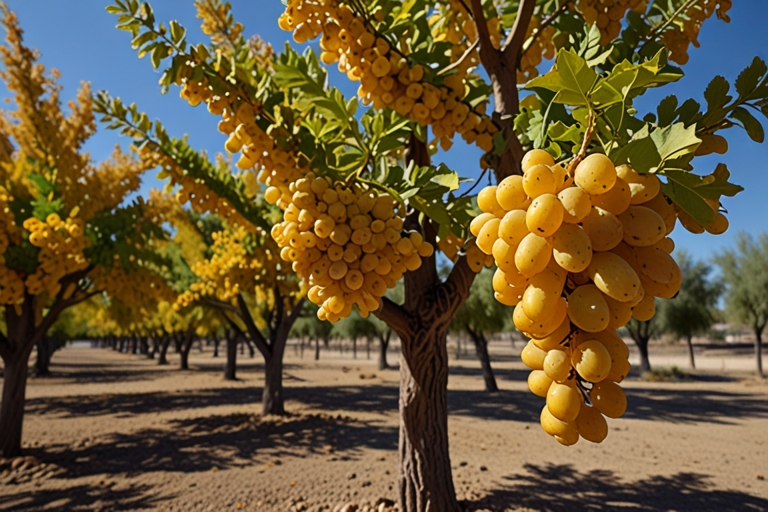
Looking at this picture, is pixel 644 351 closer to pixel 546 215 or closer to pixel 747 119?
pixel 747 119

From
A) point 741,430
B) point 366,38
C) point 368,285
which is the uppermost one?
point 366,38

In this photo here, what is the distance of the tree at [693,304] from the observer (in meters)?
22.8

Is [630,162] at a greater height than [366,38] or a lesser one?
lesser

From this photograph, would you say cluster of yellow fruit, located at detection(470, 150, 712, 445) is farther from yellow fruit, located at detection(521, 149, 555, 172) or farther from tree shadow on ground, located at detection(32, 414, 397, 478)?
tree shadow on ground, located at detection(32, 414, 397, 478)

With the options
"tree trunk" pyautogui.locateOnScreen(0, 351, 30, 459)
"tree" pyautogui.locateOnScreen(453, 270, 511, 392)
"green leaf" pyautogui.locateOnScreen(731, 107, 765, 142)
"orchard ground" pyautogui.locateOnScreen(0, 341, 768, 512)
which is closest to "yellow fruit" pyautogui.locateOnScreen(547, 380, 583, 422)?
"green leaf" pyautogui.locateOnScreen(731, 107, 765, 142)

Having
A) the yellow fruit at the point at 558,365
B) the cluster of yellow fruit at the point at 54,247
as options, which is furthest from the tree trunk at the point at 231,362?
the yellow fruit at the point at 558,365

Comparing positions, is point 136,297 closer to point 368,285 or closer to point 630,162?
point 368,285

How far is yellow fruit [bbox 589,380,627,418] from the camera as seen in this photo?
2.81ft

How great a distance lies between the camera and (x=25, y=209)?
6.11 metres

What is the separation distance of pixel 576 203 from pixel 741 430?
12.5m

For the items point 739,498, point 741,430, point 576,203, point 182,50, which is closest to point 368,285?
point 576,203

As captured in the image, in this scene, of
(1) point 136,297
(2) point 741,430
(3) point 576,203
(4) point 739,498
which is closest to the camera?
(3) point 576,203

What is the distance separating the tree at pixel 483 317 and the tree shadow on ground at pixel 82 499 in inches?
502

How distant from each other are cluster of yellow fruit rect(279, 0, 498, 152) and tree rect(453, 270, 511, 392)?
47.3 feet
